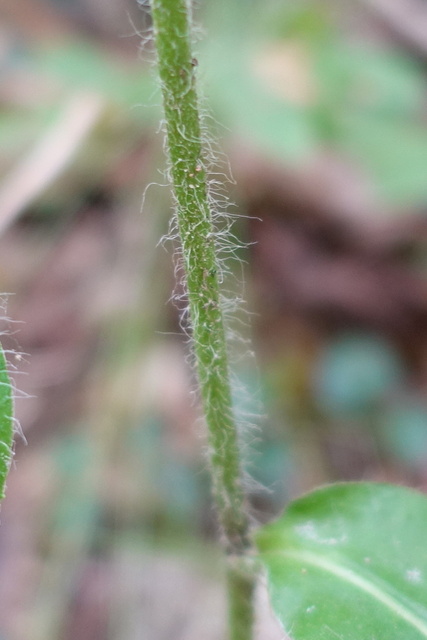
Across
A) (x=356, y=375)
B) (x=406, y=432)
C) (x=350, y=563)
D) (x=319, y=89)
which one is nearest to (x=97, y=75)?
(x=319, y=89)

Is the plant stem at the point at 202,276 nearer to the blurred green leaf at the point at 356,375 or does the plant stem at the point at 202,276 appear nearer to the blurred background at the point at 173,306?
the blurred background at the point at 173,306

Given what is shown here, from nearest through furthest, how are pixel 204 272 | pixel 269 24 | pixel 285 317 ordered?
pixel 204 272 < pixel 285 317 < pixel 269 24

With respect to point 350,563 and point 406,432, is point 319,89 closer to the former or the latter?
point 406,432

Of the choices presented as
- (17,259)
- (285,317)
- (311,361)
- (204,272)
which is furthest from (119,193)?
(204,272)

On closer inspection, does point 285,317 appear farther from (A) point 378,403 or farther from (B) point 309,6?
(B) point 309,6

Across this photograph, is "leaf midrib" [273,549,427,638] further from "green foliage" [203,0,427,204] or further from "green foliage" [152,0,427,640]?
"green foliage" [203,0,427,204]

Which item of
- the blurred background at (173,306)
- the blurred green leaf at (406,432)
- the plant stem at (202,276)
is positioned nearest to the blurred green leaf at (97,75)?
the blurred background at (173,306)
